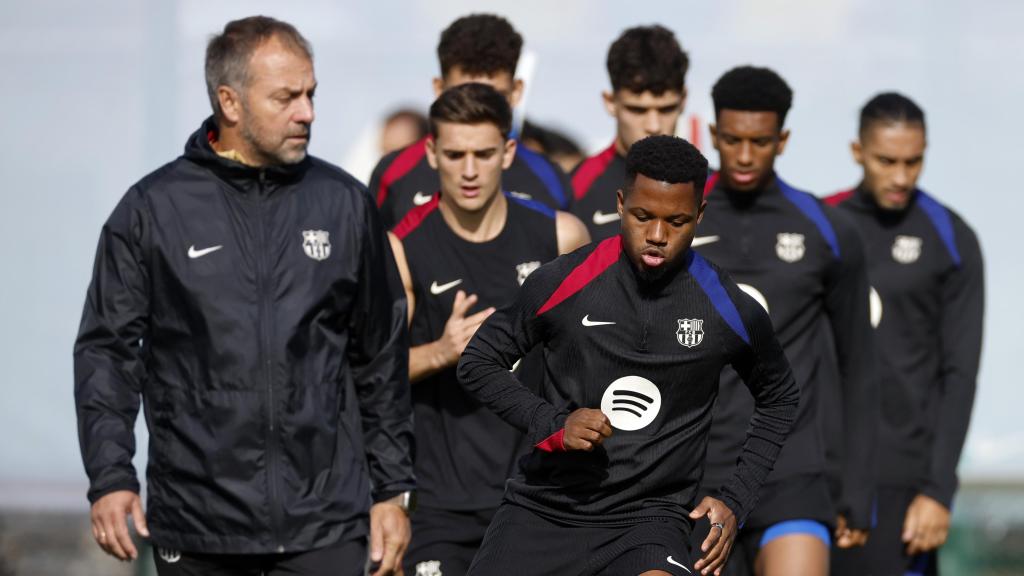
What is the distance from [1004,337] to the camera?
1186cm

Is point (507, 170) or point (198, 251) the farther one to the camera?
point (507, 170)

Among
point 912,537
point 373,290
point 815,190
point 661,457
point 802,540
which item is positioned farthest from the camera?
point 815,190

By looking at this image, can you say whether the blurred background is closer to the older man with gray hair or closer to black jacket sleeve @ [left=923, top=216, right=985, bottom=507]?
black jacket sleeve @ [left=923, top=216, right=985, bottom=507]

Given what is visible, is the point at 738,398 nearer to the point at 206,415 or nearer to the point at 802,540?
the point at 802,540

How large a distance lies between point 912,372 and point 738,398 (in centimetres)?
153

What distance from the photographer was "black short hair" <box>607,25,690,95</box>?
845cm

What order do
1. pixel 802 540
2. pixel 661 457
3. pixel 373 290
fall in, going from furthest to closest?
pixel 802 540 → pixel 373 290 → pixel 661 457

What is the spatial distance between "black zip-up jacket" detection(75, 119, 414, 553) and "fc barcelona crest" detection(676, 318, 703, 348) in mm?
960

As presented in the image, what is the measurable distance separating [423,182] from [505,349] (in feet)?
7.70

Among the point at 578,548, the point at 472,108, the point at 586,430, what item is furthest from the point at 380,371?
the point at 472,108

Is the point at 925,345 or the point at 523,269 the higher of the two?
the point at 523,269

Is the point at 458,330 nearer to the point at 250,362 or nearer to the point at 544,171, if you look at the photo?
the point at 250,362

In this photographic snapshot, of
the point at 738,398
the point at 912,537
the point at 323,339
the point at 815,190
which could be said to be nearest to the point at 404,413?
the point at 323,339

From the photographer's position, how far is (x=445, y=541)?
7.39m
